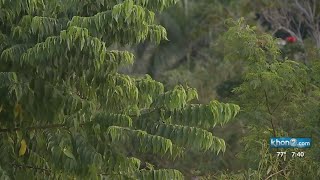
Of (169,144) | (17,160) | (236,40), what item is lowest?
(17,160)

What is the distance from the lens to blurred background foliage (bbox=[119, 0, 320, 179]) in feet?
26.7

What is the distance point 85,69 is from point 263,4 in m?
12.4

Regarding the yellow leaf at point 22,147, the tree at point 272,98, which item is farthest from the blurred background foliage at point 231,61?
the yellow leaf at point 22,147

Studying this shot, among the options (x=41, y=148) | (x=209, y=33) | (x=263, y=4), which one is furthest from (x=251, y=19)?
(x=41, y=148)

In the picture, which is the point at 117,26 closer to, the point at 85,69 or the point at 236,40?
the point at 85,69

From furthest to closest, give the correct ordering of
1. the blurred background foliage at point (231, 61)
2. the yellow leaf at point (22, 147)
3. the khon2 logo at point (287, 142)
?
1. the blurred background foliage at point (231, 61)
2. the khon2 logo at point (287, 142)
3. the yellow leaf at point (22, 147)

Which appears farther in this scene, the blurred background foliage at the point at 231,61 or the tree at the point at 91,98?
the blurred background foliage at the point at 231,61

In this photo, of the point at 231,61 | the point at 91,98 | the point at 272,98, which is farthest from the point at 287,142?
the point at 231,61

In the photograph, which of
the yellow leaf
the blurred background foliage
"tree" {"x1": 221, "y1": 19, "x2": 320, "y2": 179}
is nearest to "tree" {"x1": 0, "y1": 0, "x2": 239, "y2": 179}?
the yellow leaf

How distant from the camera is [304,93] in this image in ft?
28.3

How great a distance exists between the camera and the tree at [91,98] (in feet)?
15.6

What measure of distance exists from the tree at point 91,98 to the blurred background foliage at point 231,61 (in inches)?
90.1

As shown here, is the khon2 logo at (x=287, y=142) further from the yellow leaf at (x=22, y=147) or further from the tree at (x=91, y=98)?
the yellow leaf at (x=22, y=147)

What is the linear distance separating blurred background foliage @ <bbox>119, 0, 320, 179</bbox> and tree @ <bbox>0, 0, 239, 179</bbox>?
2.29 meters
